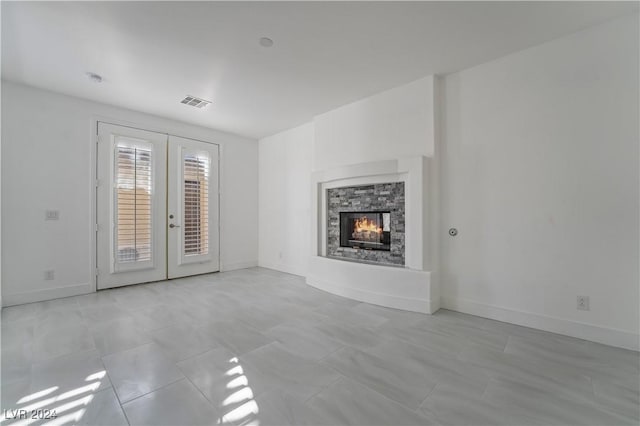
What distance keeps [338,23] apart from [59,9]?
2.30 m

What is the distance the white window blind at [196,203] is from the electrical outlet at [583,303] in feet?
17.3

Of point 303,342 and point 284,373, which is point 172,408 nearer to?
point 284,373

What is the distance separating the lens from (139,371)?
6.34 feet

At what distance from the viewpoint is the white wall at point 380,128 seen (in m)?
3.28

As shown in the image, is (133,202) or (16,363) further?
(133,202)

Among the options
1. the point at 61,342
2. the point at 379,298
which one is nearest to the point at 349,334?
the point at 379,298

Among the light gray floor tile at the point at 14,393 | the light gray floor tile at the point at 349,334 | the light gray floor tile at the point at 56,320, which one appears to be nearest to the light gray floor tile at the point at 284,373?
the light gray floor tile at the point at 349,334

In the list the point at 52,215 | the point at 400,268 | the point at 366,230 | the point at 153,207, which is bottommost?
the point at 400,268

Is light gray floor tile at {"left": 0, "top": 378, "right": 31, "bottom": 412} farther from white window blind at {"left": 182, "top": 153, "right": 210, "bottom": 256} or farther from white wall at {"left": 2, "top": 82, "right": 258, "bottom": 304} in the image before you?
white window blind at {"left": 182, "top": 153, "right": 210, "bottom": 256}

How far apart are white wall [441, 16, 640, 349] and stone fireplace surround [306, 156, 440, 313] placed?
12.7 inches

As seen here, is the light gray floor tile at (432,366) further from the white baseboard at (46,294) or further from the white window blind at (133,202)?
the white baseboard at (46,294)

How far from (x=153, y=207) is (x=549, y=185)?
17.7ft

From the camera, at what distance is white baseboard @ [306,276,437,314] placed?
3.09 meters

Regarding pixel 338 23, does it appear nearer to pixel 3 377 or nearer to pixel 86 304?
pixel 3 377
